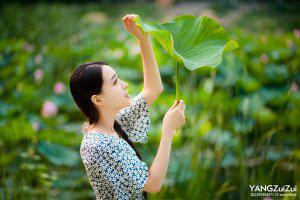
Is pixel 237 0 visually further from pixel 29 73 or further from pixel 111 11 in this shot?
pixel 29 73

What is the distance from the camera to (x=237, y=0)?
10.7 m

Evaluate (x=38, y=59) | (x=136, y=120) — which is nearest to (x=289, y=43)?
(x=38, y=59)

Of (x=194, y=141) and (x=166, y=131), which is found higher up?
(x=166, y=131)

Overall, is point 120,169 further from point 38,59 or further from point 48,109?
point 38,59

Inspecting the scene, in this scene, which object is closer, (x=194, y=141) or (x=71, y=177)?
(x=194, y=141)

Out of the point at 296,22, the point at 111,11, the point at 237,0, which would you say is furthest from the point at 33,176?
the point at 237,0

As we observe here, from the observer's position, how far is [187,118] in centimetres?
243

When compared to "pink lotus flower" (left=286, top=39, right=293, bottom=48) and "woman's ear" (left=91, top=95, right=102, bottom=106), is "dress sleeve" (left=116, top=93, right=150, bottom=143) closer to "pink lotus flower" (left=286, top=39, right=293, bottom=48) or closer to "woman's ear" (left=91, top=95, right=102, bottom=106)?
"woman's ear" (left=91, top=95, right=102, bottom=106)

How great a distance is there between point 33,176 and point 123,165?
4.07 feet

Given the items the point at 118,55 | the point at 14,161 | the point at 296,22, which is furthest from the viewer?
the point at 296,22

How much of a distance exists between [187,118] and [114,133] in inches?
39.7

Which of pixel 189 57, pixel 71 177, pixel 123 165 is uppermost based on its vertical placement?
pixel 189 57

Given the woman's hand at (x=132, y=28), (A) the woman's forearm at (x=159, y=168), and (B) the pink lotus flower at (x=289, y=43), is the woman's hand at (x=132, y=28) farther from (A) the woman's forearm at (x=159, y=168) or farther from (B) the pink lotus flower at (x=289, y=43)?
(B) the pink lotus flower at (x=289, y=43)

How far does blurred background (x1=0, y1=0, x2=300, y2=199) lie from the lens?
2262mm
